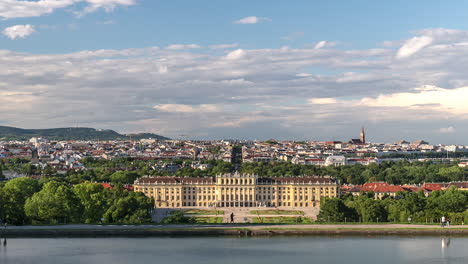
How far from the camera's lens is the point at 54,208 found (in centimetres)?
5869

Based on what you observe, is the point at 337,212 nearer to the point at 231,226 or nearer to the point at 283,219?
the point at 283,219

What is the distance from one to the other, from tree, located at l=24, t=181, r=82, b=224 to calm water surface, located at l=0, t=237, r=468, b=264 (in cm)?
674

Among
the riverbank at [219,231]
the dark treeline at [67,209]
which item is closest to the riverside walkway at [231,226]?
the riverbank at [219,231]

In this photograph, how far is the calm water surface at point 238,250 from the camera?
4369 centimetres

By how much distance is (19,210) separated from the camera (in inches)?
2347

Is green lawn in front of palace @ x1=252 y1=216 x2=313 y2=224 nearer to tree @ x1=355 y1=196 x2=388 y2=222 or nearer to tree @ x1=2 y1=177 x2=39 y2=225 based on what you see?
tree @ x1=355 y1=196 x2=388 y2=222

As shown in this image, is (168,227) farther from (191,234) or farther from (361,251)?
(361,251)

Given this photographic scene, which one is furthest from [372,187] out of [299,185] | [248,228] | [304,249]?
[304,249]

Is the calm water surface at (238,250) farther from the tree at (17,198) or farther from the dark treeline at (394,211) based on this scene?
the dark treeline at (394,211)

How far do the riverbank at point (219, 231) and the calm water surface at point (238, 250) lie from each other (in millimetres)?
1512

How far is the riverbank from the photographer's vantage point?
53.8 m

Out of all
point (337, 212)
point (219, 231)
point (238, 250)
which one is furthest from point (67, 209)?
point (337, 212)

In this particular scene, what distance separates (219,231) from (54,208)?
1348 cm

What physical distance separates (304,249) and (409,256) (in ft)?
21.6
